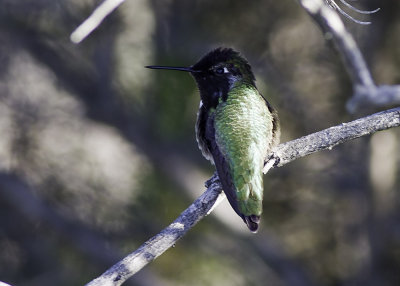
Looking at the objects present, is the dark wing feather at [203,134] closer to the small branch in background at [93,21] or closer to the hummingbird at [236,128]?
the hummingbird at [236,128]

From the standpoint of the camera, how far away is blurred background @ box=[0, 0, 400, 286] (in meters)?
6.88

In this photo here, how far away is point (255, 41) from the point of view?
712 centimetres

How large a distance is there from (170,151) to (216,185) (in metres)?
3.66

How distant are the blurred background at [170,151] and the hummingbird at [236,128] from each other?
8.78ft

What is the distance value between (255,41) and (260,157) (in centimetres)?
355

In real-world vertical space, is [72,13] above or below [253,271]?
above

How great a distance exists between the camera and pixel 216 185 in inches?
142

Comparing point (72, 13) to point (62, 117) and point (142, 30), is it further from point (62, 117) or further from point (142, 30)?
point (62, 117)

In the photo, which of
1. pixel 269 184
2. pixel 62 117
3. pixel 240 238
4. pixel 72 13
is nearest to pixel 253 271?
pixel 240 238

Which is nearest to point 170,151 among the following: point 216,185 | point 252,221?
point 216,185

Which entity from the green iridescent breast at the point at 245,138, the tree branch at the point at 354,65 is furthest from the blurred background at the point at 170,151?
the tree branch at the point at 354,65

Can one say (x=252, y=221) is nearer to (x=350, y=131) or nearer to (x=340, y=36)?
(x=350, y=131)

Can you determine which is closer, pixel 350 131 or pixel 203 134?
pixel 350 131

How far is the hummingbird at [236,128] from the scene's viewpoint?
360 cm
